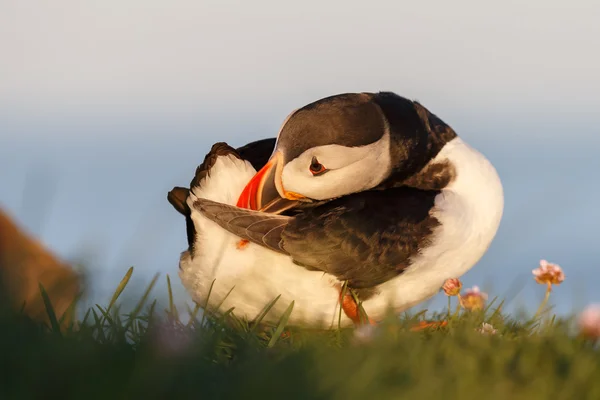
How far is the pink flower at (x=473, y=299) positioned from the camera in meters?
5.77

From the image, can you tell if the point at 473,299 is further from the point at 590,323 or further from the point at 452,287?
the point at 590,323

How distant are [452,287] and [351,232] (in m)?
0.88

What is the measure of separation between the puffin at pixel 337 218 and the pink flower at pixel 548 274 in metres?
0.41

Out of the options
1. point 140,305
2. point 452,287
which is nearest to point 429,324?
point 452,287

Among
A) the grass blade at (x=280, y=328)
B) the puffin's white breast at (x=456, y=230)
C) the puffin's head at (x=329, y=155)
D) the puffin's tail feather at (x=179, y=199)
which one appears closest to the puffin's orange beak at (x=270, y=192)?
the puffin's head at (x=329, y=155)

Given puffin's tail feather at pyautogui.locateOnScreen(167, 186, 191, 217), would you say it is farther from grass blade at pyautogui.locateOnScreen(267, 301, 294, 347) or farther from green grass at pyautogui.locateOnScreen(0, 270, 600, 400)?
→ green grass at pyautogui.locateOnScreen(0, 270, 600, 400)

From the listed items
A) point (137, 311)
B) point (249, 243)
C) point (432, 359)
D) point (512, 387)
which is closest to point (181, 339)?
point (137, 311)

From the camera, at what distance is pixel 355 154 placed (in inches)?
215

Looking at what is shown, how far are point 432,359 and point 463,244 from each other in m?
2.03

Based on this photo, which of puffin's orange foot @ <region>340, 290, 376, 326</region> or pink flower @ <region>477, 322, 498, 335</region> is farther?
puffin's orange foot @ <region>340, 290, 376, 326</region>

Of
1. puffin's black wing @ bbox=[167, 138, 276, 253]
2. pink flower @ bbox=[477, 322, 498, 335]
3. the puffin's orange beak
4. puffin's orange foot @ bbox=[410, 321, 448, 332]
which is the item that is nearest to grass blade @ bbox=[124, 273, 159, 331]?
the puffin's orange beak

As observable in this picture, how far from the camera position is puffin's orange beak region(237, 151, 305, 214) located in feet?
17.8

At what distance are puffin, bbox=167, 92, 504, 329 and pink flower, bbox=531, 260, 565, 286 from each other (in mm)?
407

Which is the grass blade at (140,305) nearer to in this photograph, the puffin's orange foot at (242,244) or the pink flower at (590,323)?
the puffin's orange foot at (242,244)
